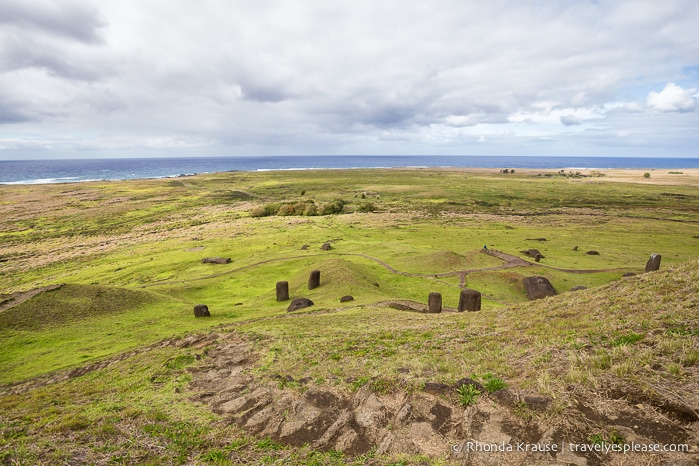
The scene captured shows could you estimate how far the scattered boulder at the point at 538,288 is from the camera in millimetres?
28784

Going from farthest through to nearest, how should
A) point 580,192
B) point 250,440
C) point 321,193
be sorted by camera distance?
point 321,193, point 580,192, point 250,440

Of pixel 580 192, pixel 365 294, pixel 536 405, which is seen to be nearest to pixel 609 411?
pixel 536 405

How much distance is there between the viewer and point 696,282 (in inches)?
481

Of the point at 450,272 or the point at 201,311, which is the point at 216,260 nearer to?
the point at 201,311

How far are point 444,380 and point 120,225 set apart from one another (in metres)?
83.8

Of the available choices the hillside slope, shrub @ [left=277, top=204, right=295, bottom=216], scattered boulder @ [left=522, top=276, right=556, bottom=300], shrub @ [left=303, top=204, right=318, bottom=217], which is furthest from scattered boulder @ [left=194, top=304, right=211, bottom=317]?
shrub @ [left=277, top=204, right=295, bottom=216]

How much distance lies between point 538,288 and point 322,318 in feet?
60.2

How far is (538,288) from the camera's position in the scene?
96.0ft

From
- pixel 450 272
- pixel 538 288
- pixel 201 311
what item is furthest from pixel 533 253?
pixel 201 311

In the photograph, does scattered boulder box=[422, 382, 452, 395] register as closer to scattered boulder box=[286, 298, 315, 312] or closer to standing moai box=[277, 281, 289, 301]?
scattered boulder box=[286, 298, 315, 312]

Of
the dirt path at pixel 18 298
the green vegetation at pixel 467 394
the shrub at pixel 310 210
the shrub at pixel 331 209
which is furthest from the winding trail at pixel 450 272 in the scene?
the shrub at pixel 331 209

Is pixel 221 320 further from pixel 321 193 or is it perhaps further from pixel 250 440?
pixel 321 193

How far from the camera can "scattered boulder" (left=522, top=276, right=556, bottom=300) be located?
1133 inches

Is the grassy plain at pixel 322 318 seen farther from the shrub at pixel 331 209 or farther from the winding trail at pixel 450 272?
the shrub at pixel 331 209
